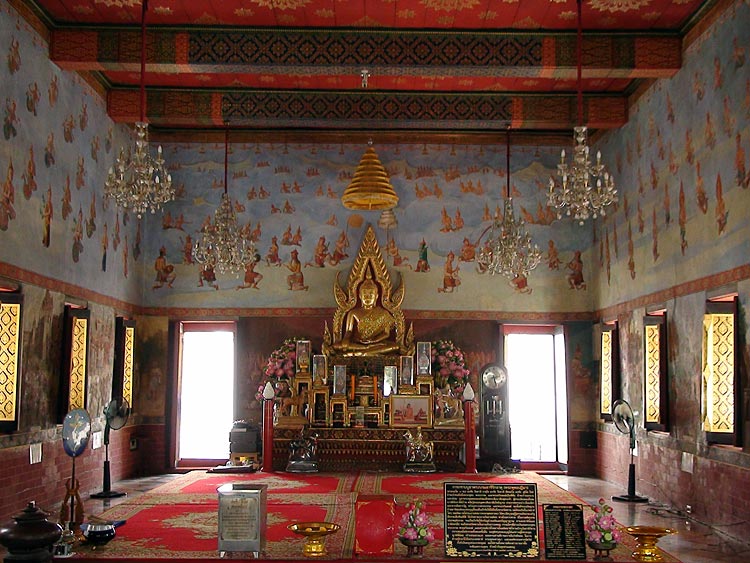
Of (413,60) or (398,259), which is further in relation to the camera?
(398,259)

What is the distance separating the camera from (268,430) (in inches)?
548

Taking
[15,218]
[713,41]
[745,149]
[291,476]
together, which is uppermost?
[713,41]

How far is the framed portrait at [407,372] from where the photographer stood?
15.2 m

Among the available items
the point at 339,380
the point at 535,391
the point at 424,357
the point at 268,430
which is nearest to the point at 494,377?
the point at 424,357

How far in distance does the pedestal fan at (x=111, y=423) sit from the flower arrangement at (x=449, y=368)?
5.57 m

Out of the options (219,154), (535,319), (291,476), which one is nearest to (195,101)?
(219,154)

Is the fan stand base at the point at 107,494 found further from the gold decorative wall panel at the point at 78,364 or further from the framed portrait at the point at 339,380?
the framed portrait at the point at 339,380

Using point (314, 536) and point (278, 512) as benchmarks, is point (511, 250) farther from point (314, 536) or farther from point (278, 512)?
point (314, 536)

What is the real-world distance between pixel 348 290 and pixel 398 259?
3.89ft

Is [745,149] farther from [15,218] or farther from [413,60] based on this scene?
[15,218]

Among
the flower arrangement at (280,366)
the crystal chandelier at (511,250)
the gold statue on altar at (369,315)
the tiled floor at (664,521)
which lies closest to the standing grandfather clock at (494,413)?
the tiled floor at (664,521)

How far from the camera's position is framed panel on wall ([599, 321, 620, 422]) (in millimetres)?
14258

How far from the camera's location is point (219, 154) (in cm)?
1633

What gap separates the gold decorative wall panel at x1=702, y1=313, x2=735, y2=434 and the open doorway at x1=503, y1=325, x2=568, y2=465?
20.2 feet
